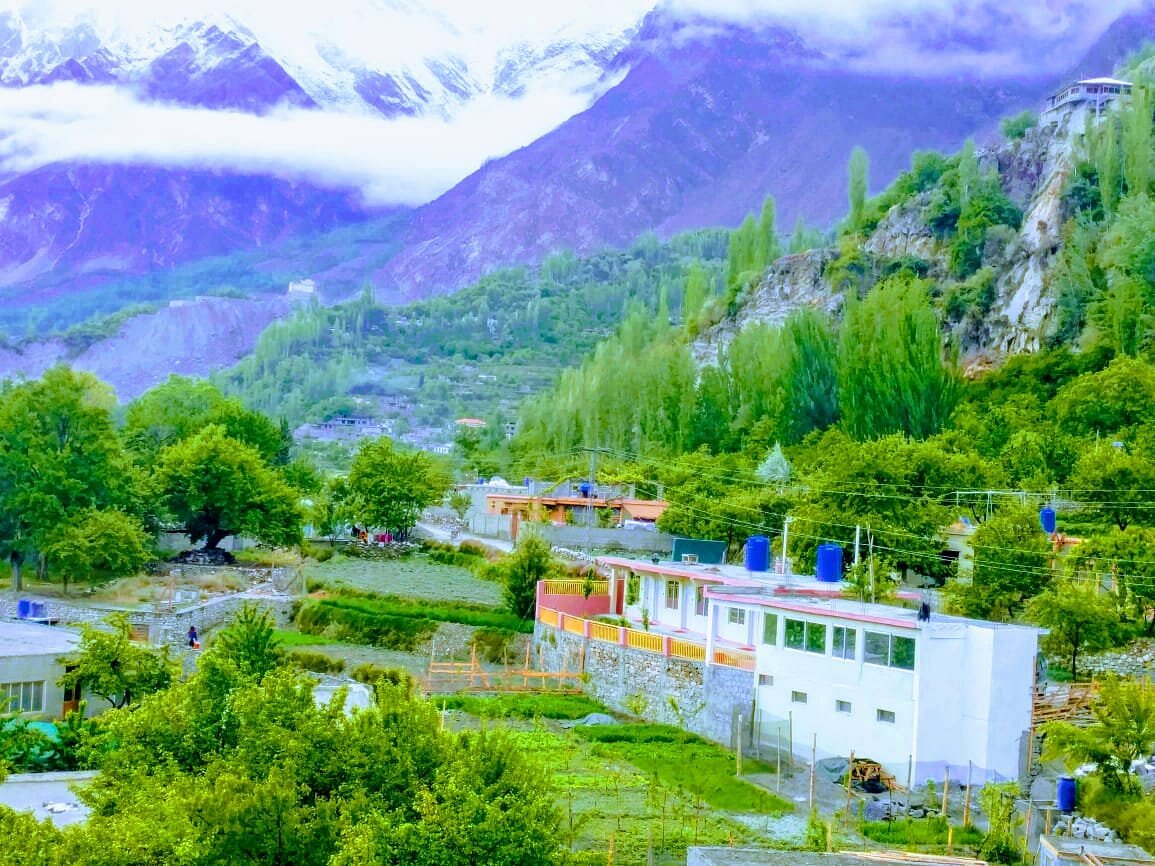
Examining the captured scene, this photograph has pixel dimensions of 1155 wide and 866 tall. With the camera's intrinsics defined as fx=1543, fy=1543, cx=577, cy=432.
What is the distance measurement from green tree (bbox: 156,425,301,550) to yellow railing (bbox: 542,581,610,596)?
54.0ft

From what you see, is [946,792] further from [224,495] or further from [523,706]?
[224,495]

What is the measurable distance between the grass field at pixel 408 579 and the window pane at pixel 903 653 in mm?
18500

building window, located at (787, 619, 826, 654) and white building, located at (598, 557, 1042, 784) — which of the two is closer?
white building, located at (598, 557, 1042, 784)

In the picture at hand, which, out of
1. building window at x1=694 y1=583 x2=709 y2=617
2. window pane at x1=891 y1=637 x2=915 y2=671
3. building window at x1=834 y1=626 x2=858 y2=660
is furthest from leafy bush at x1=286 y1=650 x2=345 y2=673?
window pane at x1=891 y1=637 x2=915 y2=671

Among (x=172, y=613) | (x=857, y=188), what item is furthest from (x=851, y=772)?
(x=857, y=188)

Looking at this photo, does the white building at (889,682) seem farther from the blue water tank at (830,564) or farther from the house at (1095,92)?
the house at (1095,92)

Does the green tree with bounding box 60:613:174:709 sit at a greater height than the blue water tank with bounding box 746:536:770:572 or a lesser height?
lesser

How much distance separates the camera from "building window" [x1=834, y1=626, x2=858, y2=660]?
89.0ft

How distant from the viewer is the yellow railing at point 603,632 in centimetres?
3400

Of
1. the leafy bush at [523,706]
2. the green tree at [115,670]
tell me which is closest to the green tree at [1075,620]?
the leafy bush at [523,706]

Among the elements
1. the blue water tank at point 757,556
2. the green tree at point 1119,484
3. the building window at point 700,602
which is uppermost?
the green tree at point 1119,484

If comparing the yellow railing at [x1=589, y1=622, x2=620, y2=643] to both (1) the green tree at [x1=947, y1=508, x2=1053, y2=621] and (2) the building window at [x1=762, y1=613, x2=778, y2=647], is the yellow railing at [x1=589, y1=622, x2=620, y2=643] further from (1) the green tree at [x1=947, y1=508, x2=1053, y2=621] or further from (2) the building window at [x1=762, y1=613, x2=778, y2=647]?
(1) the green tree at [x1=947, y1=508, x2=1053, y2=621]

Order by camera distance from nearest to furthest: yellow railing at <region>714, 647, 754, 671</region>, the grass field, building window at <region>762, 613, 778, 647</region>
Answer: building window at <region>762, 613, 778, 647</region>, yellow railing at <region>714, 647, 754, 671</region>, the grass field

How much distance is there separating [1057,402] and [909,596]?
81.0ft
